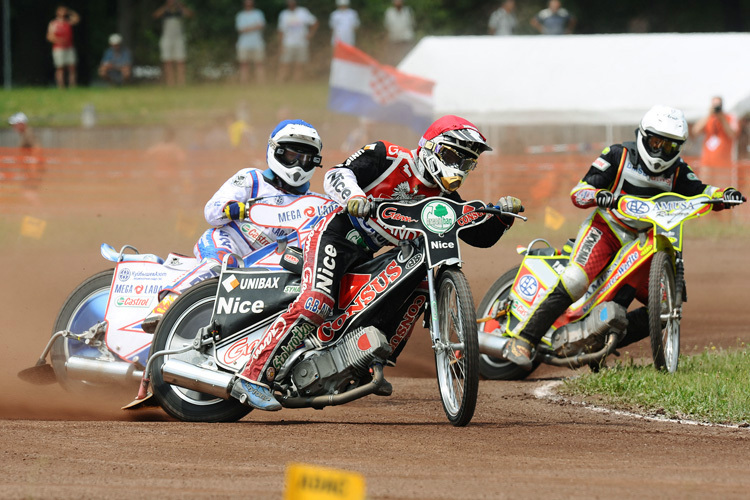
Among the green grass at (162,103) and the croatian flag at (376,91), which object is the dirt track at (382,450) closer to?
the croatian flag at (376,91)

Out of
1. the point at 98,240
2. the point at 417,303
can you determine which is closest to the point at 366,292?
the point at 417,303

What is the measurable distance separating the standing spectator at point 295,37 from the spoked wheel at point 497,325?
17.5 m

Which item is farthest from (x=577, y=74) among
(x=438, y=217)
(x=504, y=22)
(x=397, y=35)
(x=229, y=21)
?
(x=438, y=217)

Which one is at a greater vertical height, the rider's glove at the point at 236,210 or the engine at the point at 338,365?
the rider's glove at the point at 236,210

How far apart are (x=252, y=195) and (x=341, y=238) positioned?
1.63m

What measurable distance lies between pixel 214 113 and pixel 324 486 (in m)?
24.8

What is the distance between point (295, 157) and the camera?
928cm

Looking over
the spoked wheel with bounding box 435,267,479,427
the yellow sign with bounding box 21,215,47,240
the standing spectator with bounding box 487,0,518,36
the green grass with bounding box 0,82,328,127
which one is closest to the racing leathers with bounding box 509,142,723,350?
the spoked wheel with bounding box 435,267,479,427

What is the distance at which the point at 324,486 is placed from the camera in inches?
162

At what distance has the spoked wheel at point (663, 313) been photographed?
9555 millimetres

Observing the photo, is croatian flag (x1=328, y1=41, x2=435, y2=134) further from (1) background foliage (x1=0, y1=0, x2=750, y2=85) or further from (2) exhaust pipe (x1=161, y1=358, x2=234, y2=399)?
(2) exhaust pipe (x1=161, y1=358, x2=234, y2=399)

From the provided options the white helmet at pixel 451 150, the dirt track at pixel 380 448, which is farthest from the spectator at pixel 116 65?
the white helmet at pixel 451 150

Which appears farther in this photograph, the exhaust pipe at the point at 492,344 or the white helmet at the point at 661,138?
the exhaust pipe at the point at 492,344

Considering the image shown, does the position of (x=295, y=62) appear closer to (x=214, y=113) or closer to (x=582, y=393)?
(x=214, y=113)
